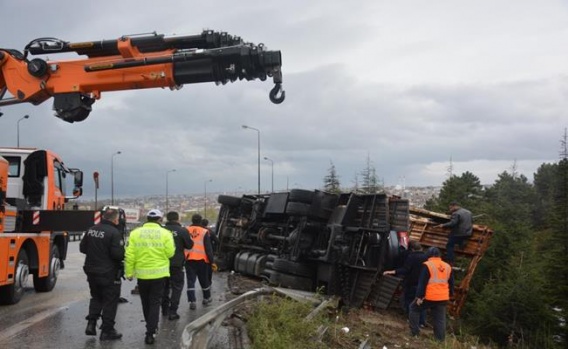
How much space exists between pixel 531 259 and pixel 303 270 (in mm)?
7580

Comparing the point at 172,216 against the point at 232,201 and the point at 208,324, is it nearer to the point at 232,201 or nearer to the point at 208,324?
the point at 208,324

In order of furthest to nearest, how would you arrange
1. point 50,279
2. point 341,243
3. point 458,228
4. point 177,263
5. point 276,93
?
point 50,279
point 458,228
point 341,243
point 177,263
point 276,93

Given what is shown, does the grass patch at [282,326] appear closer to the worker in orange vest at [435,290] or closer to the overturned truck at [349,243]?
the worker in orange vest at [435,290]

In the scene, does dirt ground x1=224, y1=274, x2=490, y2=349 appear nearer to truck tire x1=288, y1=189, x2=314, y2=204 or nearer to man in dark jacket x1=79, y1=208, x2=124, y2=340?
truck tire x1=288, y1=189, x2=314, y2=204

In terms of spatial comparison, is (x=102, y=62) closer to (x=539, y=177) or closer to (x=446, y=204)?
(x=446, y=204)

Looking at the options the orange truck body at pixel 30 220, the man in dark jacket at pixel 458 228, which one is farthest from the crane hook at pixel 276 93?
the man in dark jacket at pixel 458 228

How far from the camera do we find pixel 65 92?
9195 mm

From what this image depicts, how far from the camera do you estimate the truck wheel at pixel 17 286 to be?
33.9ft

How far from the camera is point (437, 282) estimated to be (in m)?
9.11

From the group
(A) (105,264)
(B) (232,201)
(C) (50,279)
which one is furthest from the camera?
(B) (232,201)

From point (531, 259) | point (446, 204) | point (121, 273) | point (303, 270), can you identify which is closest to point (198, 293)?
point (303, 270)

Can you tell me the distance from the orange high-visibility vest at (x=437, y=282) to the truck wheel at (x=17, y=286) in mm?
7585

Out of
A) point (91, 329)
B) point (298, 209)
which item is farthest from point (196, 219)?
point (91, 329)

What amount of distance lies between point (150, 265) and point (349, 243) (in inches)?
196
